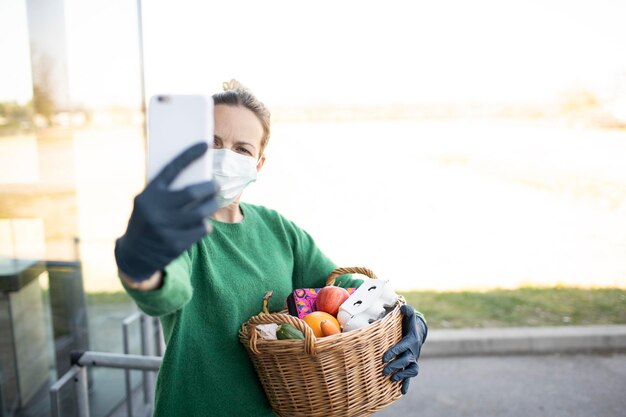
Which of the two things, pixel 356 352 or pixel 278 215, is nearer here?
pixel 356 352

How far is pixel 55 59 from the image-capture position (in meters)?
3.21

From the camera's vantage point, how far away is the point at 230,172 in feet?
5.29

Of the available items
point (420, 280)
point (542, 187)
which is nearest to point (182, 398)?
point (420, 280)

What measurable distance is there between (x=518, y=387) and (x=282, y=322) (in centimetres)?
310

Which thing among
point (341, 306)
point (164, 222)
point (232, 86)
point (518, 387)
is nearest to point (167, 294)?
point (164, 222)

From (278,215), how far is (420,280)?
4670mm

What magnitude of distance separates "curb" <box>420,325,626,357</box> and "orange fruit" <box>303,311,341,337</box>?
10.3 ft

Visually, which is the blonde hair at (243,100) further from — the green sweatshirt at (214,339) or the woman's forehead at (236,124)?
the green sweatshirt at (214,339)

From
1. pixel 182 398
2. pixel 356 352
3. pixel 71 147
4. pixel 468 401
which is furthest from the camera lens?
pixel 468 401

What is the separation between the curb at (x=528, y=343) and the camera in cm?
450

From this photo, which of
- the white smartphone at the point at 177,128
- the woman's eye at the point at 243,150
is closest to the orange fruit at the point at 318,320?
the woman's eye at the point at 243,150

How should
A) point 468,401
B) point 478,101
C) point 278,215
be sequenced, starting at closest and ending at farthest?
point 278,215, point 468,401, point 478,101

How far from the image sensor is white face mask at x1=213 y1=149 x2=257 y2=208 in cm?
159

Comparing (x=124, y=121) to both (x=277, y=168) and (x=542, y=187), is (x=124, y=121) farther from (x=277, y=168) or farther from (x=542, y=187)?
(x=277, y=168)
